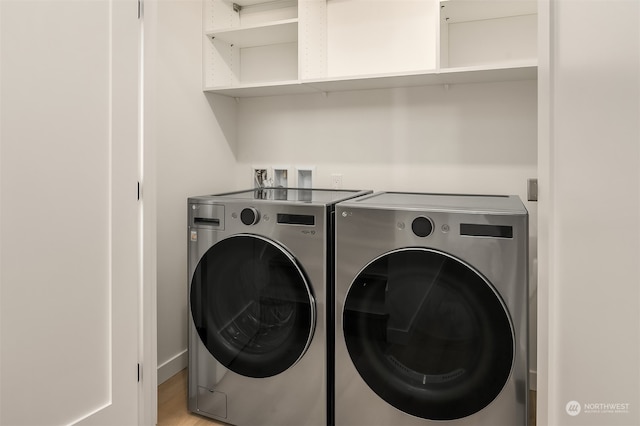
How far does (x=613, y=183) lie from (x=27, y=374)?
1.57 metres

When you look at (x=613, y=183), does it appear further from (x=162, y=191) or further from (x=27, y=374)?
(x=162, y=191)

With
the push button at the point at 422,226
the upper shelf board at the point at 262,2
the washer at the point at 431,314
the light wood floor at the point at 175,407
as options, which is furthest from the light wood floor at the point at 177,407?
the upper shelf board at the point at 262,2

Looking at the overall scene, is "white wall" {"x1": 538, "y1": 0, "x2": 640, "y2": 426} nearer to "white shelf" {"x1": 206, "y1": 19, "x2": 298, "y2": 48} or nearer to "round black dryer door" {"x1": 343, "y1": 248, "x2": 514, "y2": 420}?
"round black dryer door" {"x1": 343, "y1": 248, "x2": 514, "y2": 420}

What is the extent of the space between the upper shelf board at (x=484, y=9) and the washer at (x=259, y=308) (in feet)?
3.67

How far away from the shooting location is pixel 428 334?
1488 mm

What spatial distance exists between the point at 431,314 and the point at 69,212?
1.30 meters

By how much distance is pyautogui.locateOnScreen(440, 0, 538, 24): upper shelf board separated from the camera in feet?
6.09

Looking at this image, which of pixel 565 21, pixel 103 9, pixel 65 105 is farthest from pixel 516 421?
pixel 103 9

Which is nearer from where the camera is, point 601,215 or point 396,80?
point 601,215

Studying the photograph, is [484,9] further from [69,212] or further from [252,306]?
[69,212]

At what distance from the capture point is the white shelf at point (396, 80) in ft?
6.03

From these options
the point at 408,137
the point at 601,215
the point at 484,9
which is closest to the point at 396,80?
the point at 408,137

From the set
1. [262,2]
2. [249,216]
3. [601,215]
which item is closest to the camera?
[601,215]

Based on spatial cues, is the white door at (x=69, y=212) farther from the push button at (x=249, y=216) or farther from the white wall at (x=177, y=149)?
the white wall at (x=177, y=149)
